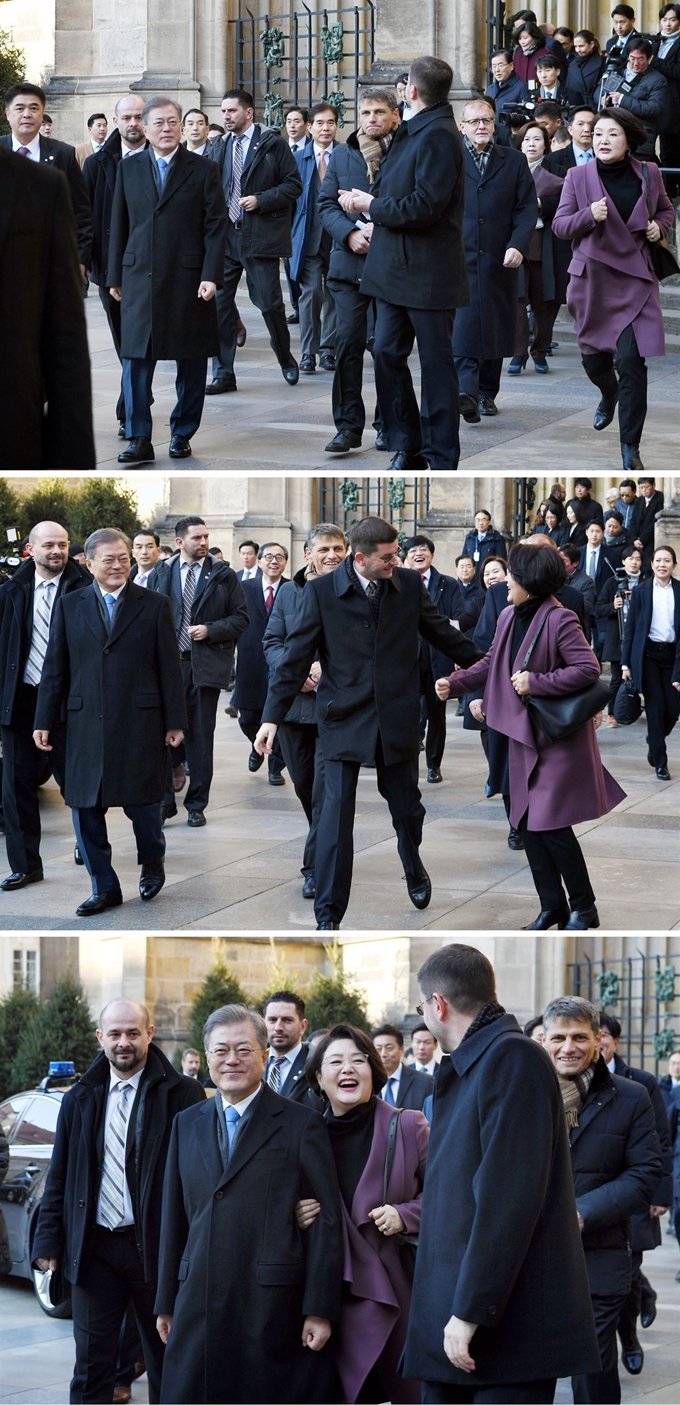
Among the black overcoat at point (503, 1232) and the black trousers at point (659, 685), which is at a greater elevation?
the black overcoat at point (503, 1232)

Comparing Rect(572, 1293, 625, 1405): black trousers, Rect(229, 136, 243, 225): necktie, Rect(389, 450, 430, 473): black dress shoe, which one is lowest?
Rect(572, 1293, 625, 1405): black trousers

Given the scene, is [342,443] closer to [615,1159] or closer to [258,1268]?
[615,1159]

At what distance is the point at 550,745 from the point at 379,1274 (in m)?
A: 2.95

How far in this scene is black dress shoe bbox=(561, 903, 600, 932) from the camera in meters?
7.86

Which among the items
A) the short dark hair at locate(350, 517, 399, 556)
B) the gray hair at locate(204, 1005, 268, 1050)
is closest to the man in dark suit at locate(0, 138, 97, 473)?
the gray hair at locate(204, 1005, 268, 1050)

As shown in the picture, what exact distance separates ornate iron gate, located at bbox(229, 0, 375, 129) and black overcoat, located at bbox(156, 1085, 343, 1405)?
15180 millimetres

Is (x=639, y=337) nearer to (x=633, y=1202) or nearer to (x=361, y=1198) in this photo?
(x=633, y=1202)

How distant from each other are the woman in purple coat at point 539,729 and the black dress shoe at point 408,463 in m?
2.18

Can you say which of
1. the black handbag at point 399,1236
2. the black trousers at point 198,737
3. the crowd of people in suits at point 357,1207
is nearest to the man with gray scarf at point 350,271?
the black trousers at point 198,737

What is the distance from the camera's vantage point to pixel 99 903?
8672 mm

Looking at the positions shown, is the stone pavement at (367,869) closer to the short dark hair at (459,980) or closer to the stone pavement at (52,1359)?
the stone pavement at (52,1359)

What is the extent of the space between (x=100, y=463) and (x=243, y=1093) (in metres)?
5.72

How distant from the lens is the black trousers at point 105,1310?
582 centimetres

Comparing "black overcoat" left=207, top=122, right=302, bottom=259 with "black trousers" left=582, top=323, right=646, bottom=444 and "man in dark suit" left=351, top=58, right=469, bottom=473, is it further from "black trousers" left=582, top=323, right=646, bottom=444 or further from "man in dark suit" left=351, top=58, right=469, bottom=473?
"black trousers" left=582, top=323, right=646, bottom=444
